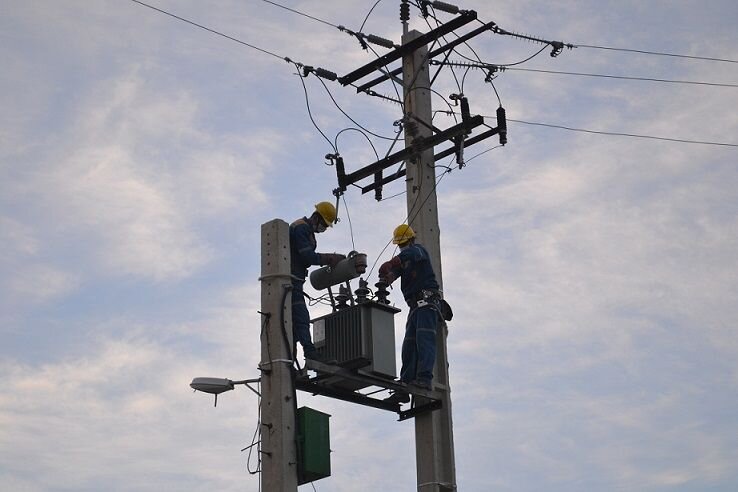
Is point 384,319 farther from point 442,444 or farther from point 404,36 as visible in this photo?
point 404,36

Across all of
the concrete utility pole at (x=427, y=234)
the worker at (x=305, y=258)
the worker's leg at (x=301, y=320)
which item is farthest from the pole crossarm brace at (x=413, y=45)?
the worker's leg at (x=301, y=320)

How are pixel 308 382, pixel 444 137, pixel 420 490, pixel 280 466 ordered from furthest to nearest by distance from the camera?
1. pixel 444 137
2. pixel 420 490
3. pixel 308 382
4. pixel 280 466

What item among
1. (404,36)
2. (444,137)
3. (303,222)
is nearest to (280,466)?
(303,222)

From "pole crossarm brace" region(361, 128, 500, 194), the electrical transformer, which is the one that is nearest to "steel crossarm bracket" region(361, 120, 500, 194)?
"pole crossarm brace" region(361, 128, 500, 194)

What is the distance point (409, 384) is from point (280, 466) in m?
2.59

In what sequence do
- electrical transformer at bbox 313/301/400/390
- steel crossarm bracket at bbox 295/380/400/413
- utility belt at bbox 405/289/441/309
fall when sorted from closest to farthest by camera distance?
steel crossarm bracket at bbox 295/380/400/413, electrical transformer at bbox 313/301/400/390, utility belt at bbox 405/289/441/309

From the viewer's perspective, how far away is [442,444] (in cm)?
Answer: 1311

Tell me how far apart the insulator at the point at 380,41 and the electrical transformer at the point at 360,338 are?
385 centimetres

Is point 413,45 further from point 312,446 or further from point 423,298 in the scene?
point 312,446

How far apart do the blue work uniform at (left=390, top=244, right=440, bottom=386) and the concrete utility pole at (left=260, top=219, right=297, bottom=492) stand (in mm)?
2120

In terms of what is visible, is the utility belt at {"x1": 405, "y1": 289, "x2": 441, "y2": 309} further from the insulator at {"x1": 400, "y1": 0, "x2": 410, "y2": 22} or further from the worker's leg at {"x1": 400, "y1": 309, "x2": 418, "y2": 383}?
the insulator at {"x1": 400, "y1": 0, "x2": 410, "y2": 22}

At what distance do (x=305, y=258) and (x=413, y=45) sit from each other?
3376mm

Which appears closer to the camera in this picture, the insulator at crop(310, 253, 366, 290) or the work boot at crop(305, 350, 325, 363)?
the work boot at crop(305, 350, 325, 363)

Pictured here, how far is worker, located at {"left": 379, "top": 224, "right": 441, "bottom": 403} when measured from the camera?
13.1 m
